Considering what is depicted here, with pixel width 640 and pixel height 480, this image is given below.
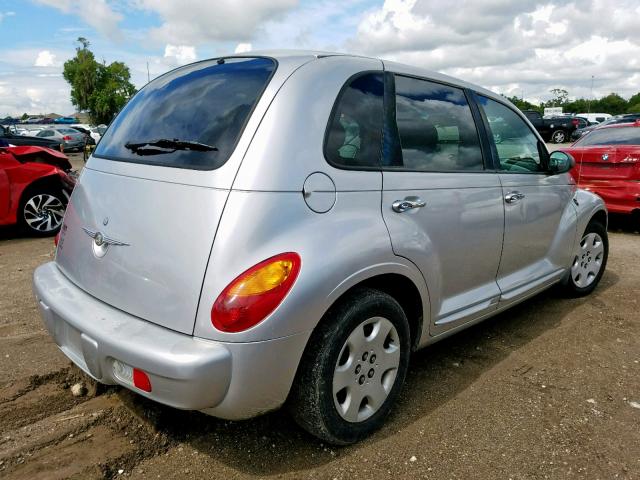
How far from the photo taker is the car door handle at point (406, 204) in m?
2.49

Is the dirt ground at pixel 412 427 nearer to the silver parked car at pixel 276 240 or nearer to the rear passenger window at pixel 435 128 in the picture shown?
Answer: the silver parked car at pixel 276 240

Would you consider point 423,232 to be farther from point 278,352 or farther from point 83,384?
point 83,384

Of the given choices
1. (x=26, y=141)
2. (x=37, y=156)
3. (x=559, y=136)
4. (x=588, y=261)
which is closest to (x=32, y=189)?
(x=37, y=156)

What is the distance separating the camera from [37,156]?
22.9 feet

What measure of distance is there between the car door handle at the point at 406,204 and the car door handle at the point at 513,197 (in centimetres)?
88

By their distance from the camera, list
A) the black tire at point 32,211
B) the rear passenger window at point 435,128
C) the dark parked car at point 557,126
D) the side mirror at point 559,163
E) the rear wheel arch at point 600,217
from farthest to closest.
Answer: the dark parked car at point 557,126
the black tire at point 32,211
the rear wheel arch at point 600,217
the side mirror at point 559,163
the rear passenger window at point 435,128

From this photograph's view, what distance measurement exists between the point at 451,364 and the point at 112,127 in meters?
2.45

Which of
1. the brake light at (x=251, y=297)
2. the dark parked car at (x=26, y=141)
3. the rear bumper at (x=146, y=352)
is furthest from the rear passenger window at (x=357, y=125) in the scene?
the dark parked car at (x=26, y=141)

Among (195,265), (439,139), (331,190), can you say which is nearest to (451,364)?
(439,139)

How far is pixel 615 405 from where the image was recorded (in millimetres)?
2879

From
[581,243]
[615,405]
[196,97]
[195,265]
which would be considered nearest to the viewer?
[195,265]

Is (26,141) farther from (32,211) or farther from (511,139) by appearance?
(511,139)

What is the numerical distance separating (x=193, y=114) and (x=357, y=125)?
757 mm

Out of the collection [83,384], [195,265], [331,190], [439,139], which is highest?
[439,139]
